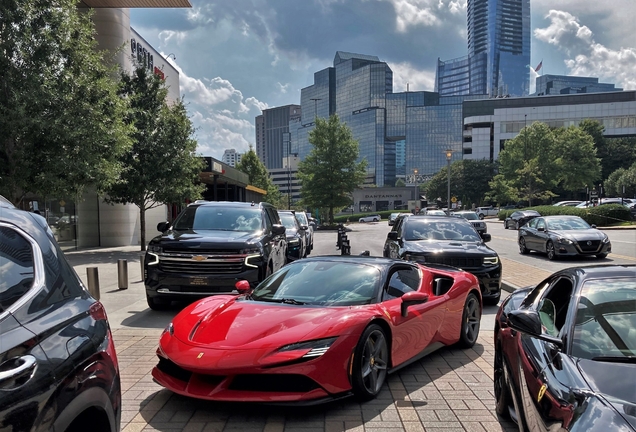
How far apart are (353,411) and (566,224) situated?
15.7 m

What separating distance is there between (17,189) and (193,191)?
9.40 meters

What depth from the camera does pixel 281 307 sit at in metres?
4.58

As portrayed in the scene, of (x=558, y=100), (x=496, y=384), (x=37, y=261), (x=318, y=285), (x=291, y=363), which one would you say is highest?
(x=558, y=100)

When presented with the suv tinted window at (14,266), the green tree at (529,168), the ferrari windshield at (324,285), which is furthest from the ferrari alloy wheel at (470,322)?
the green tree at (529,168)

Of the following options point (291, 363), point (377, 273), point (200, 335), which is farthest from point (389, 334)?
point (200, 335)

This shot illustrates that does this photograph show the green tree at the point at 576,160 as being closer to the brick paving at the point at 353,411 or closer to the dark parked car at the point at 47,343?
the brick paving at the point at 353,411

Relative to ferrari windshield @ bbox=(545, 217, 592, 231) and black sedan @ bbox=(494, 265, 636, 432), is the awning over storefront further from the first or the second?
black sedan @ bbox=(494, 265, 636, 432)

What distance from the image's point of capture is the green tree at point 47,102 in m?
12.3

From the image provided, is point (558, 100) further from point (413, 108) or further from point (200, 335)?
point (200, 335)

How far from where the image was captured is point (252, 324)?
4211mm

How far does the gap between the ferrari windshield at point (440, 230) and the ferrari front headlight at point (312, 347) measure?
6.64 metres

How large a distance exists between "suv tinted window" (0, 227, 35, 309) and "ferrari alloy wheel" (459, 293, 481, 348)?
5110 mm

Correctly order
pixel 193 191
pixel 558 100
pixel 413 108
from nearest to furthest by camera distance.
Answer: pixel 193 191, pixel 558 100, pixel 413 108

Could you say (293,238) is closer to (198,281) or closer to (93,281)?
(93,281)
